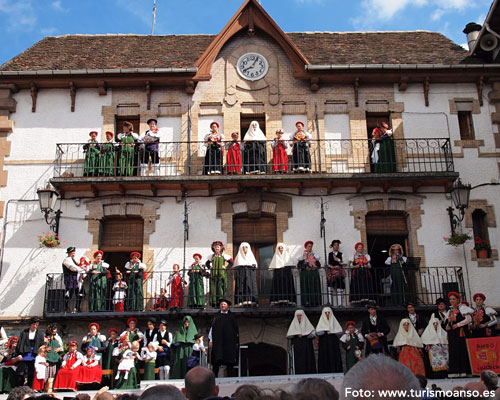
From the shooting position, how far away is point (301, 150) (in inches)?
632

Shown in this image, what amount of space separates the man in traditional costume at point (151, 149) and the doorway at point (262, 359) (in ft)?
16.0

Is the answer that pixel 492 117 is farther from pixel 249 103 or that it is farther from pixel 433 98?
pixel 249 103

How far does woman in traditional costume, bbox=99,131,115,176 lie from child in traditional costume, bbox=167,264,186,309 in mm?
3014

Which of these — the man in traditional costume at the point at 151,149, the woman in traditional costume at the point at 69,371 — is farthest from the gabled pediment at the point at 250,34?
the woman in traditional costume at the point at 69,371

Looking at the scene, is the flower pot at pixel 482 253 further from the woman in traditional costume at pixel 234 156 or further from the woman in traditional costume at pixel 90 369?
the woman in traditional costume at pixel 90 369

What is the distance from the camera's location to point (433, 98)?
55.8 ft

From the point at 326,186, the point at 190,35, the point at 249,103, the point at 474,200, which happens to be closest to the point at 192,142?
the point at 249,103

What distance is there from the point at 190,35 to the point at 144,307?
8.97 metres

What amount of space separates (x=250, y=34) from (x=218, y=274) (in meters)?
6.81

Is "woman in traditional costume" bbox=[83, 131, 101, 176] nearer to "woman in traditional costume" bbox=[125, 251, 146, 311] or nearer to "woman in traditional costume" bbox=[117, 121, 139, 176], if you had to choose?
"woman in traditional costume" bbox=[117, 121, 139, 176]

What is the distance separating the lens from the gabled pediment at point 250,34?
17.0 metres

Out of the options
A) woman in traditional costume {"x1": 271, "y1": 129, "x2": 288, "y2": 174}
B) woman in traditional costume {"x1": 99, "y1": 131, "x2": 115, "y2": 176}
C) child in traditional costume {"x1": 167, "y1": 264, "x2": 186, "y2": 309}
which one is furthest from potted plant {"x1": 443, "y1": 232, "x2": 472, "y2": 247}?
woman in traditional costume {"x1": 99, "y1": 131, "x2": 115, "y2": 176}

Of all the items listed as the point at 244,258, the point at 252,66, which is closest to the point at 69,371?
the point at 244,258

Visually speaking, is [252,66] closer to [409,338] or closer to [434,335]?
[409,338]
